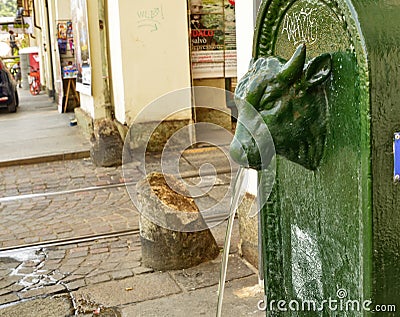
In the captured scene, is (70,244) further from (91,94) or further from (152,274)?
(91,94)

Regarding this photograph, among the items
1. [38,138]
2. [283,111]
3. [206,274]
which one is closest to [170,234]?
[206,274]

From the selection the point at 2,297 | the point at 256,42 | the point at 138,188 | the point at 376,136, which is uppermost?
the point at 256,42

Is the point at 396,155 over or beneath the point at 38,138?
over

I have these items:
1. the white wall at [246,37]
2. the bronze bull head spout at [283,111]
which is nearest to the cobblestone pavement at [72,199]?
the white wall at [246,37]

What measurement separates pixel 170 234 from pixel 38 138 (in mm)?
6220

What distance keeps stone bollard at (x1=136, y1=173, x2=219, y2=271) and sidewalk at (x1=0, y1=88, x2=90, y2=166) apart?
4.27 metres

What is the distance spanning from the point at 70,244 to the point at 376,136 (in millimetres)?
3468

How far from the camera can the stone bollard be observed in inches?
148

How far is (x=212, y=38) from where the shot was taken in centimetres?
833

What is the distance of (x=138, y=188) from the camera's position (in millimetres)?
4008

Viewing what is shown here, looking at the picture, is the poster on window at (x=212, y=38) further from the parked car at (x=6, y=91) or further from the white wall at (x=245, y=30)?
the parked car at (x=6, y=91)

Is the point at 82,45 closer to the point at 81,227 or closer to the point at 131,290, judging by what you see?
the point at 81,227

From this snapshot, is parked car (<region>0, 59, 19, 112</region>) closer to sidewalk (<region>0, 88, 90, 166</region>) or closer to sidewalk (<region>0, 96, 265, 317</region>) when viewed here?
sidewalk (<region>0, 88, 90, 166</region>)


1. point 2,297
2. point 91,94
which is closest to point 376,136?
point 2,297
